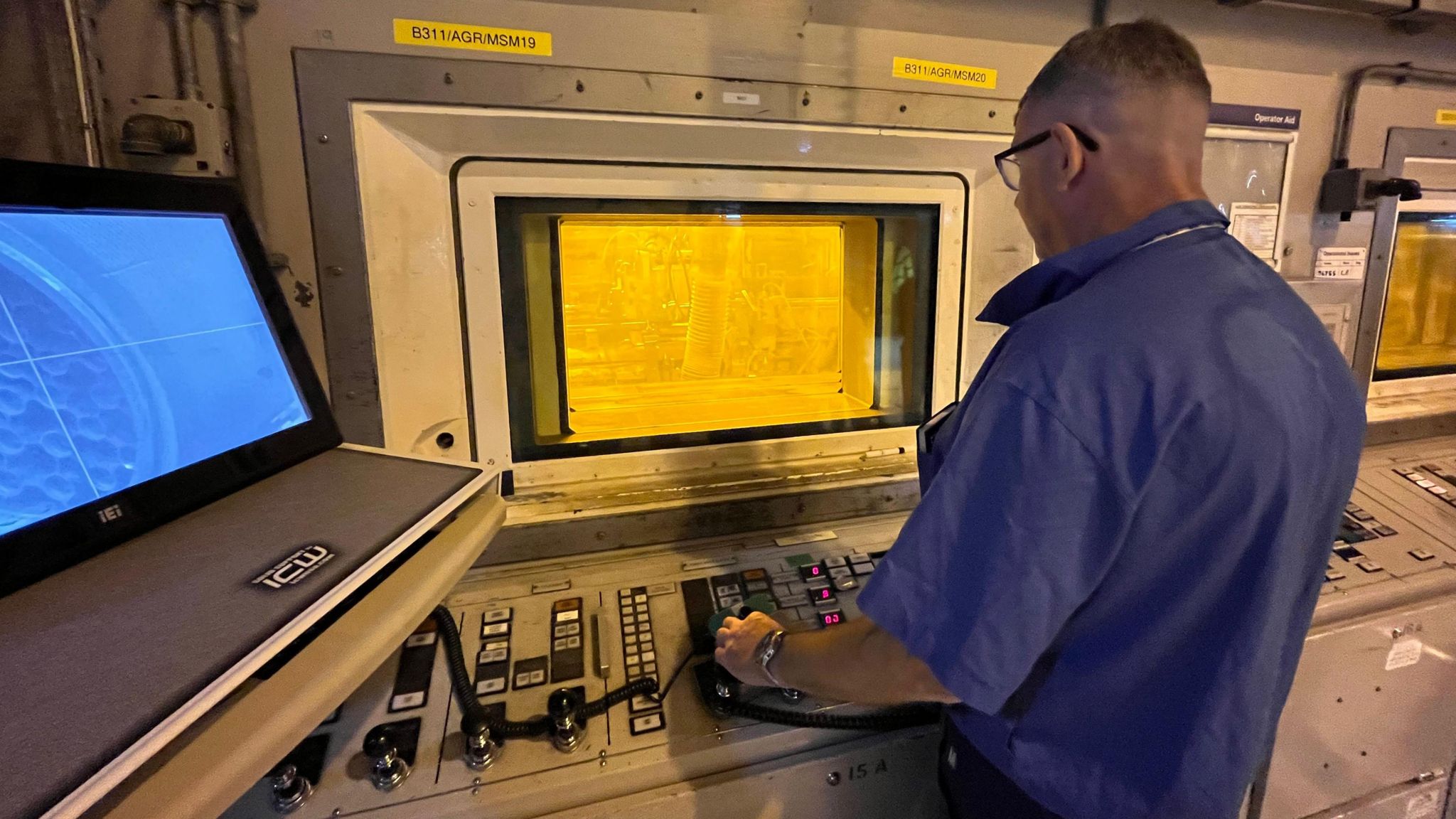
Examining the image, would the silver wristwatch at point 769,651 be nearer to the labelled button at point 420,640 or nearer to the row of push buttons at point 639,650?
the row of push buttons at point 639,650

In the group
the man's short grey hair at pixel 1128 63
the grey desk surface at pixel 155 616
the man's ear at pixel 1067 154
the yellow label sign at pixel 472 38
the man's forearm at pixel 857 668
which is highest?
the yellow label sign at pixel 472 38

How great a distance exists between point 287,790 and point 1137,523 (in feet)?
3.93

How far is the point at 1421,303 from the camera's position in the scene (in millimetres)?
2457

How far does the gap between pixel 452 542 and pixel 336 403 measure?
0.56 m

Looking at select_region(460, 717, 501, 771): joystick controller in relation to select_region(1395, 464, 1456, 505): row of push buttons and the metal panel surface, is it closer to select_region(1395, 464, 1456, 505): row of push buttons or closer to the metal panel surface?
the metal panel surface

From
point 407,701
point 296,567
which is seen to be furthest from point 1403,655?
point 296,567

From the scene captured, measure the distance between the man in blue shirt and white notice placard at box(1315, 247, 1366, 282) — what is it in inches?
65.5

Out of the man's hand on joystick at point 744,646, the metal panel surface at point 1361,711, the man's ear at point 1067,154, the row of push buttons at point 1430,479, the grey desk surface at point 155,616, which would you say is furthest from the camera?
the row of push buttons at point 1430,479

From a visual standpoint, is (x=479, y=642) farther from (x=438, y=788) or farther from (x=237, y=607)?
(x=237, y=607)

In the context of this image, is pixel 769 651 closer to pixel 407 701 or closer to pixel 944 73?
pixel 407 701

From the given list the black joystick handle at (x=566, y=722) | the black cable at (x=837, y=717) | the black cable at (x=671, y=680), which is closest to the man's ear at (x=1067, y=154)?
the black cable at (x=837, y=717)

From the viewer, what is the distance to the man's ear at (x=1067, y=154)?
101 cm

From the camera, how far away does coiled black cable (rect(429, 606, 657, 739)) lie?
1.09 meters

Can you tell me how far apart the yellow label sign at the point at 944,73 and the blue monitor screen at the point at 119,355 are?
4.69 feet
